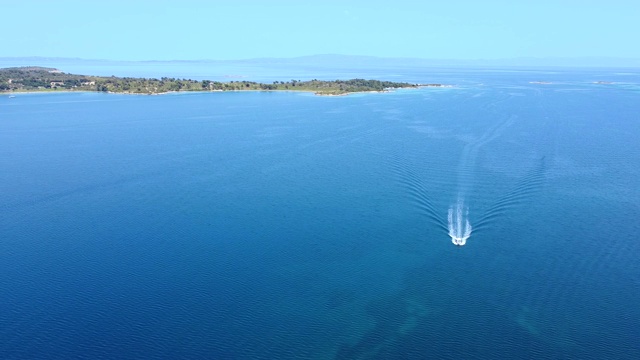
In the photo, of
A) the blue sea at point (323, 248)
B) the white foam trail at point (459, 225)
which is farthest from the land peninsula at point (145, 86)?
the white foam trail at point (459, 225)

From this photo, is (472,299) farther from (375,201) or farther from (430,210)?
(375,201)

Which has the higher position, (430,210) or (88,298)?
(430,210)

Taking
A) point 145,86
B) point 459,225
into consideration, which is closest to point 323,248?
point 459,225

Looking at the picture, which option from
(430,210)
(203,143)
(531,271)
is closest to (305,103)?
(203,143)

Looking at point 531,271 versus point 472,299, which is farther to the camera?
point 531,271

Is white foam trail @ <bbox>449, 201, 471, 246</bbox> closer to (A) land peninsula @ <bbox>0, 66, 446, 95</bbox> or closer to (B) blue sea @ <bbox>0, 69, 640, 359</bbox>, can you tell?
(B) blue sea @ <bbox>0, 69, 640, 359</bbox>

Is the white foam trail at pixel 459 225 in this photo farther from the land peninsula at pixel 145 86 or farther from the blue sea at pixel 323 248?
the land peninsula at pixel 145 86

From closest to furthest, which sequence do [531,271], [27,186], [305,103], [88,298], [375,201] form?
[88,298]
[531,271]
[375,201]
[27,186]
[305,103]
